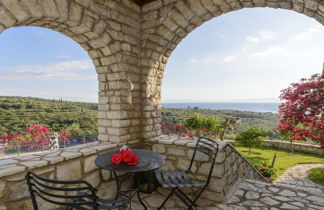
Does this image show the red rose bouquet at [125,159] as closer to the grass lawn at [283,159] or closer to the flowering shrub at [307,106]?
the flowering shrub at [307,106]

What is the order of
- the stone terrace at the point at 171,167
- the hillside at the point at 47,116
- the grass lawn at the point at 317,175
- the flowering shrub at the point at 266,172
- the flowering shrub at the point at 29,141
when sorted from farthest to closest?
the hillside at the point at 47,116 < the flowering shrub at the point at 29,141 < the flowering shrub at the point at 266,172 < the grass lawn at the point at 317,175 < the stone terrace at the point at 171,167

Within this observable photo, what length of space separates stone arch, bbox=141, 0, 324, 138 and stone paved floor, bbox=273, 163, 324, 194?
13.0ft

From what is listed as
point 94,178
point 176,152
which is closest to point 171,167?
point 176,152

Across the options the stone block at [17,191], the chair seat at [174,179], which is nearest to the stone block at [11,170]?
the stone block at [17,191]

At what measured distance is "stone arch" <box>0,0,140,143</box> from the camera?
7.57ft

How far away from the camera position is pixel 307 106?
4.25m

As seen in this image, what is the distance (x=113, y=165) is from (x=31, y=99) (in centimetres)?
1971

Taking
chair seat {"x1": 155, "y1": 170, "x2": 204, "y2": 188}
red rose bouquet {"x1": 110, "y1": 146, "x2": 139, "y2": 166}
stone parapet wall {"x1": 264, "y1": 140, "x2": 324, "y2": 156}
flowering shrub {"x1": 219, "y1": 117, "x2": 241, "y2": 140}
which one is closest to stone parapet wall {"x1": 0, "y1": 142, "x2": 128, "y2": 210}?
red rose bouquet {"x1": 110, "y1": 146, "x2": 139, "y2": 166}

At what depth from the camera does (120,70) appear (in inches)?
109

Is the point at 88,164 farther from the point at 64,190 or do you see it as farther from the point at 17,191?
the point at 64,190

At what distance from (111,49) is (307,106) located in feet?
15.0

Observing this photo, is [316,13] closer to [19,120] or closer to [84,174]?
[84,174]

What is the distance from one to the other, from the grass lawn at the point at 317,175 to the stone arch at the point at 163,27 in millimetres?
5220

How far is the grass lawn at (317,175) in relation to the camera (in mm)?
5238
